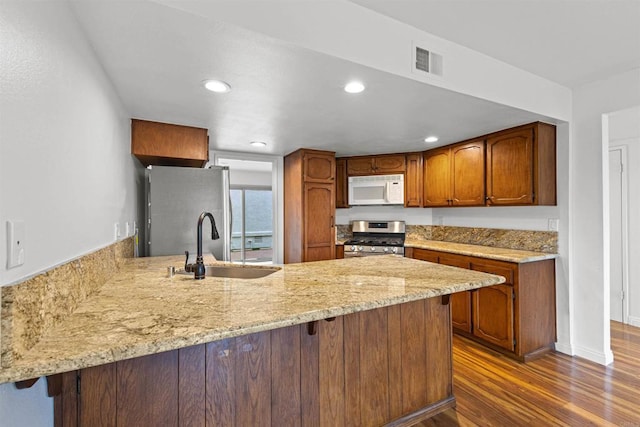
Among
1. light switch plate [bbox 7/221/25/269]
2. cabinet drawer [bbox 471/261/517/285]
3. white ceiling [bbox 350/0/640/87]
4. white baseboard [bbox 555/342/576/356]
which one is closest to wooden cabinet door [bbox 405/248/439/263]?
cabinet drawer [bbox 471/261/517/285]

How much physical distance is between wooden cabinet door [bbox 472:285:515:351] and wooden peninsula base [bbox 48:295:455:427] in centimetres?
108

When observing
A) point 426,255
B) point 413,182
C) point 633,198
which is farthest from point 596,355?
point 413,182

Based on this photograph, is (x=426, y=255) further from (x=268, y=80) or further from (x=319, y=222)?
(x=268, y=80)

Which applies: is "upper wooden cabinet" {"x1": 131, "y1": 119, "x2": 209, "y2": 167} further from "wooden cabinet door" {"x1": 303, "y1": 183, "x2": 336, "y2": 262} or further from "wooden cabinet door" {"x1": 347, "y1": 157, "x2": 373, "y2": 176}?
"wooden cabinet door" {"x1": 347, "y1": 157, "x2": 373, "y2": 176}

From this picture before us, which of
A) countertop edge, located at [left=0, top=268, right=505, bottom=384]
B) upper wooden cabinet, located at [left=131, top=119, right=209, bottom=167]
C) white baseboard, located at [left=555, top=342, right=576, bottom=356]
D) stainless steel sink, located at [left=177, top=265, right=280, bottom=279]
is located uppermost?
→ upper wooden cabinet, located at [left=131, top=119, right=209, bottom=167]

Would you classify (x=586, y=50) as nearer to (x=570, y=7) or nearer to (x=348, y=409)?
(x=570, y=7)

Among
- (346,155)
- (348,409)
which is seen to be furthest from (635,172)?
(348,409)

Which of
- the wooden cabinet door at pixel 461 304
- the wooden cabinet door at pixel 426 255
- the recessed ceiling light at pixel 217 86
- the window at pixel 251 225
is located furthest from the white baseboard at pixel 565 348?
the window at pixel 251 225

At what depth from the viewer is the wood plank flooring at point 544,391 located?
5.98ft

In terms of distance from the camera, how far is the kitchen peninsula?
0.90 meters

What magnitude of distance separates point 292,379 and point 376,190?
2983mm

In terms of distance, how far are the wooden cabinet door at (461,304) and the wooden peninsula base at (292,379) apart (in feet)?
4.08

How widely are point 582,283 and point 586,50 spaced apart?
1855 mm

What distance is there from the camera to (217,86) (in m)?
1.87
